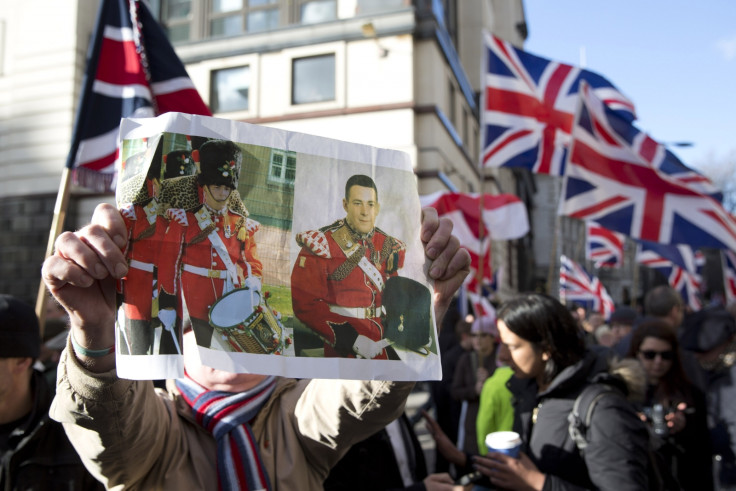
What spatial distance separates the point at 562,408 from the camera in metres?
2.66

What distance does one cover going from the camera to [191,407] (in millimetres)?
1985

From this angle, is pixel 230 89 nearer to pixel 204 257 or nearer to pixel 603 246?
pixel 603 246

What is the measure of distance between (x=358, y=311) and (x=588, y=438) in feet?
4.69

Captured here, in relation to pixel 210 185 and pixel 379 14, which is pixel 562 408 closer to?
pixel 210 185

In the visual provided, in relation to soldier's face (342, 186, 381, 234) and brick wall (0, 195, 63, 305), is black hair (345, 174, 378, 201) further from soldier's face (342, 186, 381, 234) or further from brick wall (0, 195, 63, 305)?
brick wall (0, 195, 63, 305)

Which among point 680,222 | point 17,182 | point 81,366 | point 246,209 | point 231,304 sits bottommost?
point 81,366

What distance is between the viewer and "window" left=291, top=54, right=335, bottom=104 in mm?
16141

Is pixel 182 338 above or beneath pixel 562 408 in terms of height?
above

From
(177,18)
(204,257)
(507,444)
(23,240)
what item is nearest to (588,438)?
(507,444)

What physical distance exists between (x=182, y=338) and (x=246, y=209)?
314 mm

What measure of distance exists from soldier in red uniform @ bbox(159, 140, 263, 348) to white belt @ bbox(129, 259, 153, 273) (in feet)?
0.08

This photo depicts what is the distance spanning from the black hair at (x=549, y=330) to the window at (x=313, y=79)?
13656 mm

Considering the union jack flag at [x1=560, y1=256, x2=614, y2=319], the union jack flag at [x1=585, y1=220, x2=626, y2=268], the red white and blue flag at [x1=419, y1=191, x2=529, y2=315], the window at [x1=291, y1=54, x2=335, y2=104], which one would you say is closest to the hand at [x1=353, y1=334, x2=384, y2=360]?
A: the red white and blue flag at [x1=419, y1=191, x2=529, y2=315]

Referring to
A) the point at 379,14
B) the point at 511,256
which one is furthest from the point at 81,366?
the point at 511,256
